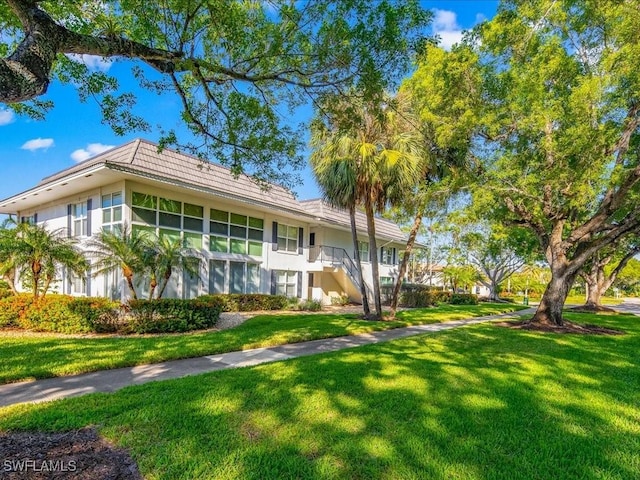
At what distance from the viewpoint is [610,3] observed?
31.4 feet

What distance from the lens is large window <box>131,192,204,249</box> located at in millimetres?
14328

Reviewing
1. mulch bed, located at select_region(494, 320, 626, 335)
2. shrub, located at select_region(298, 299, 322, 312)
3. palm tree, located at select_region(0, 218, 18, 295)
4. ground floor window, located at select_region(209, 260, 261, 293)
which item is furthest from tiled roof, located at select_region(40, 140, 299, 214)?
mulch bed, located at select_region(494, 320, 626, 335)

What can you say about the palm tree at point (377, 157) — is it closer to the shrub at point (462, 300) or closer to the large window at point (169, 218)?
the large window at point (169, 218)

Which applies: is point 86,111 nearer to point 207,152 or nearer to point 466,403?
point 207,152

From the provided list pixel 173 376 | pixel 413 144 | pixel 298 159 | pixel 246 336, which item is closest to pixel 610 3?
pixel 413 144

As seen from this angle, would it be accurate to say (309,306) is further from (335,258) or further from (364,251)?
(364,251)

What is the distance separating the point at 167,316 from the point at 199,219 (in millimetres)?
6525

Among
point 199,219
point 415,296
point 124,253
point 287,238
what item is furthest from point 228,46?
point 415,296

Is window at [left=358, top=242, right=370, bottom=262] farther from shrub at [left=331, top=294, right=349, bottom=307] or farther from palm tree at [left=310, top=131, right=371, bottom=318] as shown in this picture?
palm tree at [left=310, top=131, right=371, bottom=318]

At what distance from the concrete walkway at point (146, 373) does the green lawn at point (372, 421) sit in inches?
23.1

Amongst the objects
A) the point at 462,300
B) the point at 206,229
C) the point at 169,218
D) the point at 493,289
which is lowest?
the point at 462,300

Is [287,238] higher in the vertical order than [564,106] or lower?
lower

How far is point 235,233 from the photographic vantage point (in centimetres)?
1812

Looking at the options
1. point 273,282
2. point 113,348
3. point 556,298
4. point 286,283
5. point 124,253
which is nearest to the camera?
point 113,348
